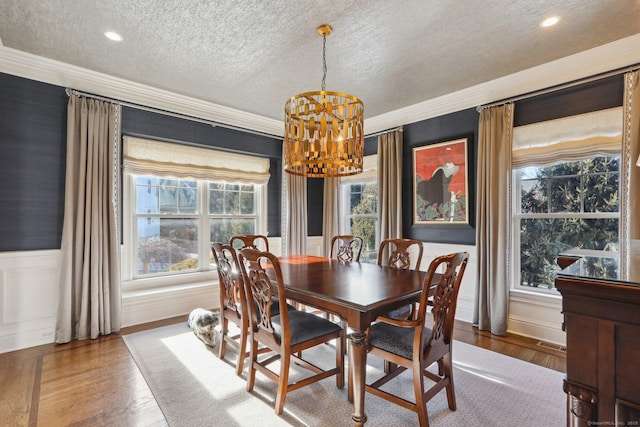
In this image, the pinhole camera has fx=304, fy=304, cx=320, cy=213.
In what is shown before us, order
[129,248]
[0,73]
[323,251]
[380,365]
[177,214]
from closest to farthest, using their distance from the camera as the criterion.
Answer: [380,365], [0,73], [129,248], [177,214], [323,251]

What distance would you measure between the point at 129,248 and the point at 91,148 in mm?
1178

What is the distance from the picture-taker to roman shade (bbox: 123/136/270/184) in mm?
3469

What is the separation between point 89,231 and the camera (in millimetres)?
2996

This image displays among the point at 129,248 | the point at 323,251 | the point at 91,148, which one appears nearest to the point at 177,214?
the point at 129,248

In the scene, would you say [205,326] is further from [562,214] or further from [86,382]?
[562,214]

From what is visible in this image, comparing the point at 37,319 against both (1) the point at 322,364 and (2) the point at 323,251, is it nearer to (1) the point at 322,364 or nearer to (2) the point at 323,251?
(1) the point at 322,364

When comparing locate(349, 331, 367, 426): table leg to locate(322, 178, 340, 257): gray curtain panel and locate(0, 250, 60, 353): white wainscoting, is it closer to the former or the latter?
locate(0, 250, 60, 353): white wainscoting

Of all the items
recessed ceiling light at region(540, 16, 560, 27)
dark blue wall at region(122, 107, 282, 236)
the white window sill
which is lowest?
the white window sill

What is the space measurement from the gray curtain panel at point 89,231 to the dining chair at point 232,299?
4.48 ft

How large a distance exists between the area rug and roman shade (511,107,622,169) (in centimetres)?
191

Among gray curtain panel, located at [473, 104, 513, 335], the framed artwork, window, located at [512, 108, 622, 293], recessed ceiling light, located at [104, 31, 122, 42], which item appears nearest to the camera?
recessed ceiling light, located at [104, 31, 122, 42]

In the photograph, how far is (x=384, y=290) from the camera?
193 centimetres

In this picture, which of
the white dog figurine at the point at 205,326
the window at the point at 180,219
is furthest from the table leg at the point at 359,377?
the window at the point at 180,219

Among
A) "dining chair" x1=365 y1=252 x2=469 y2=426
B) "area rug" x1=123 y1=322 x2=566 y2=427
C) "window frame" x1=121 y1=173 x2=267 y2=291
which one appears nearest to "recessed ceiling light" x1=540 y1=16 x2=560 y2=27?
"dining chair" x1=365 y1=252 x2=469 y2=426
